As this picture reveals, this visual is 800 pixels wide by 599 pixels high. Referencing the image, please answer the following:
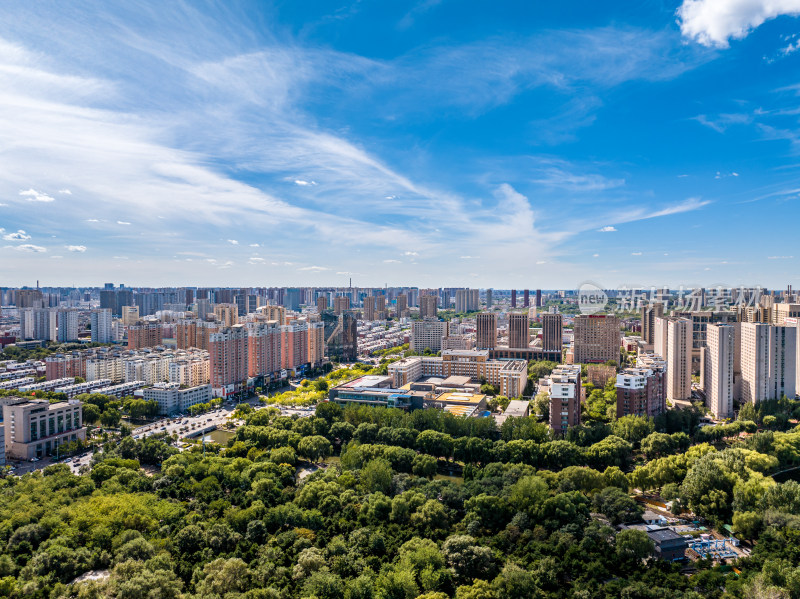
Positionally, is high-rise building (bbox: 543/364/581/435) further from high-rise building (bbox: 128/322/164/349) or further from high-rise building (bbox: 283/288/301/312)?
high-rise building (bbox: 283/288/301/312)

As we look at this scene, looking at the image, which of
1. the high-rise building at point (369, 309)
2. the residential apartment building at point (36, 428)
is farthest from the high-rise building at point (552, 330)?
the high-rise building at point (369, 309)

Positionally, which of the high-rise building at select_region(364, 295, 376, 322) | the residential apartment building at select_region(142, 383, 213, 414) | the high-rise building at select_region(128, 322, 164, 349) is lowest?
the residential apartment building at select_region(142, 383, 213, 414)

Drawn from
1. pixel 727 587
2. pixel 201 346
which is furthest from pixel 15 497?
pixel 201 346

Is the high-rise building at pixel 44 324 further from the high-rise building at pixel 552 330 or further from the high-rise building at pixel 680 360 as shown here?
the high-rise building at pixel 680 360

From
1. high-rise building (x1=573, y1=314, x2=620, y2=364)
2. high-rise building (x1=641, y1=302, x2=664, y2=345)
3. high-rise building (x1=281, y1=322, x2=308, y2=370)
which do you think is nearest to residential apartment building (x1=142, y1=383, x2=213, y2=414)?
high-rise building (x1=281, y1=322, x2=308, y2=370)

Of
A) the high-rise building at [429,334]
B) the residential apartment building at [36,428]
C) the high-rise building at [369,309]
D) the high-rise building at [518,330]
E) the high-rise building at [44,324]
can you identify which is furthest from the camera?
the high-rise building at [369,309]
